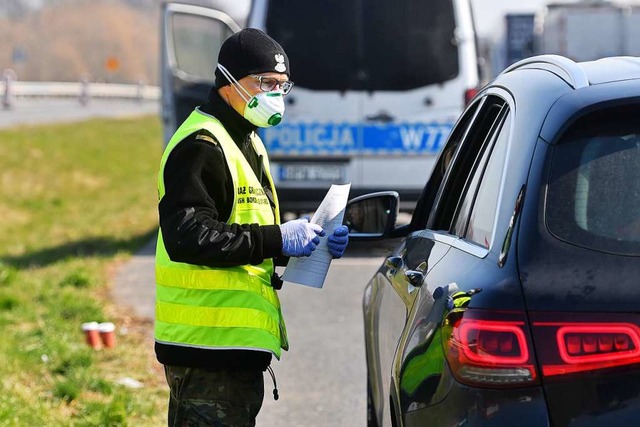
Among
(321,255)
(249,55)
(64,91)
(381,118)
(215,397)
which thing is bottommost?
(64,91)

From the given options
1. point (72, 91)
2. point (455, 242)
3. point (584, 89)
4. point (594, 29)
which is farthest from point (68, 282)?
point (72, 91)

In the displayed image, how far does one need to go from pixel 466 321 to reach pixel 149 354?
4.77 meters

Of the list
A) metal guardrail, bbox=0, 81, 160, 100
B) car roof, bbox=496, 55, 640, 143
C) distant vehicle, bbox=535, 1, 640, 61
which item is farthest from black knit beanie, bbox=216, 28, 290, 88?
metal guardrail, bbox=0, 81, 160, 100

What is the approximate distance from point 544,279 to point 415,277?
0.77m

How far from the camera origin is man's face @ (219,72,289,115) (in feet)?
12.0

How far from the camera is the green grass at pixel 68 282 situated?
585cm

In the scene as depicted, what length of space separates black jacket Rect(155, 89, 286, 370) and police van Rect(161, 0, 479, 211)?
285 inches

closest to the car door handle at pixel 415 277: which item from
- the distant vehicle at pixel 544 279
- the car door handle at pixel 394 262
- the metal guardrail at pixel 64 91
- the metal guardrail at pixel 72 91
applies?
the distant vehicle at pixel 544 279

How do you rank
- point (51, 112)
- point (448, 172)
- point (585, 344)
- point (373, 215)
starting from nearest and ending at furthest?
1. point (585, 344)
2. point (448, 172)
3. point (373, 215)
4. point (51, 112)

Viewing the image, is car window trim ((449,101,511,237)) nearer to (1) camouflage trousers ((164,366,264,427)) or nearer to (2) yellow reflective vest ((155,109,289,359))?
(2) yellow reflective vest ((155,109,289,359))

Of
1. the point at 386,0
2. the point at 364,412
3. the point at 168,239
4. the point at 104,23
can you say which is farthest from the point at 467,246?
the point at 104,23

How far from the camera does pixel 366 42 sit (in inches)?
424

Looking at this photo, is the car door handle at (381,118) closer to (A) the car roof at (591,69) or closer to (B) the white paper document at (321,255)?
(B) the white paper document at (321,255)

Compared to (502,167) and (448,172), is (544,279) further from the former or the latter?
(448,172)
